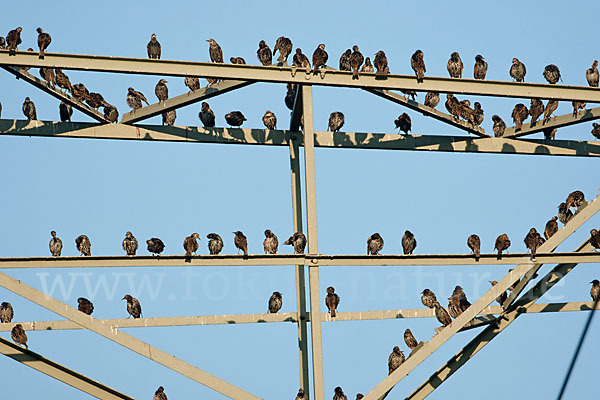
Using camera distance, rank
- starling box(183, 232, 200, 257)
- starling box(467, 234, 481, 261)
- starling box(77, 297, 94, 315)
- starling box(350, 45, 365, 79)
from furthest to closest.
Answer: starling box(77, 297, 94, 315), starling box(350, 45, 365, 79), starling box(467, 234, 481, 261), starling box(183, 232, 200, 257)

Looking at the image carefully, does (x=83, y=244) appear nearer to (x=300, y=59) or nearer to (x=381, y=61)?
(x=300, y=59)

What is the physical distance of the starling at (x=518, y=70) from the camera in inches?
748

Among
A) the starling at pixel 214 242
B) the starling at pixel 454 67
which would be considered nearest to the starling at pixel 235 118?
the starling at pixel 214 242

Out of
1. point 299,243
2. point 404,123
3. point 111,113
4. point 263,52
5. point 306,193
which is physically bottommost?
point 299,243

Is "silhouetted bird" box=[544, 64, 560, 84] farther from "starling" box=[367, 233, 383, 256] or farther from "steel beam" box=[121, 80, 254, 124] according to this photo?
"steel beam" box=[121, 80, 254, 124]

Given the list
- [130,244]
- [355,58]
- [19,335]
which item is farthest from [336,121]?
[19,335]

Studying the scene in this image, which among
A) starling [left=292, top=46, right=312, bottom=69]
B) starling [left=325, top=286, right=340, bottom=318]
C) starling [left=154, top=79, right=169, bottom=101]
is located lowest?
starling [left=325, top=286, right=340, bottom=318]

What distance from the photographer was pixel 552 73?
64.0 ft

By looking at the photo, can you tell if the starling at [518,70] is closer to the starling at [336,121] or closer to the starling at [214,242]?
the starling at [336,121]

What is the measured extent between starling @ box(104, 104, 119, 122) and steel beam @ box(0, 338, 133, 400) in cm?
512

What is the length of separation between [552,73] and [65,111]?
9595mm

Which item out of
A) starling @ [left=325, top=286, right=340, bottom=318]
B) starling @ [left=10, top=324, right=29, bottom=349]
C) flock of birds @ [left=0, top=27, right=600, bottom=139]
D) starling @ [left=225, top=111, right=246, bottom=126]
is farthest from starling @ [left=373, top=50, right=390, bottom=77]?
starling @ [left=10, top=324, right=29, bottom=349]

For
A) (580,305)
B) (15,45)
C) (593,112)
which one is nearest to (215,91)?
(15,45)

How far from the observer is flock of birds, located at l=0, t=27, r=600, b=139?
1662 centimetres
